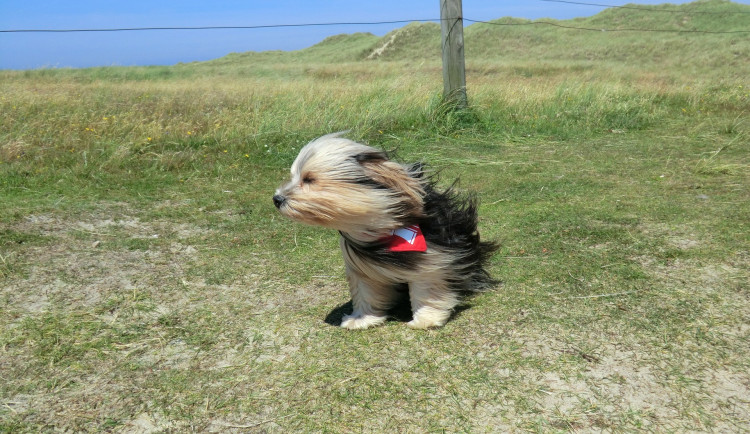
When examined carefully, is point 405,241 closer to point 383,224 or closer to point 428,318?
point 383,224

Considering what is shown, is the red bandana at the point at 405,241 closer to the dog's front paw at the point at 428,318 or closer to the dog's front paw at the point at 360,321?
the dog's front paw at the point at 428,318

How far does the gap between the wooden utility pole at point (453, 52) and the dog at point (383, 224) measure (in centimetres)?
561

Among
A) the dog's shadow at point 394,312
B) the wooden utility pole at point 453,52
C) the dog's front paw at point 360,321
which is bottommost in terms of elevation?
the dog's shadow at point 394,312

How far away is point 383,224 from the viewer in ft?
9.52

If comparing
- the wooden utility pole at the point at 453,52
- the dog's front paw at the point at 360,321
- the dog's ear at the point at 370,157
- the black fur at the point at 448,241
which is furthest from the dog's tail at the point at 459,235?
the wooden utility pole at the point at 453,52

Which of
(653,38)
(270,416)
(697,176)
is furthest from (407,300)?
(653,38)

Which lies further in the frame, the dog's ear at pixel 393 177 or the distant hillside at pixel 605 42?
the distant hillside at pixel 605 42

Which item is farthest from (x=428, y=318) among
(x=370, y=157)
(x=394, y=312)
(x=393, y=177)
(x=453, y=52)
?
(x=453, y=52)

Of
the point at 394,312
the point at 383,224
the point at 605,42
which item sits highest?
the point at 605,42

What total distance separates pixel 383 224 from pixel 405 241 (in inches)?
5.6

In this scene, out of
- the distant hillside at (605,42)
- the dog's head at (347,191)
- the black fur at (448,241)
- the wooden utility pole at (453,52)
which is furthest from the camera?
the distant hillside at (605,42)

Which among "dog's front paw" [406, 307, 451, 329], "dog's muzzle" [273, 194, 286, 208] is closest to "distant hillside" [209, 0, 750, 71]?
"dog's front paw" [406, 307, 451, 329]

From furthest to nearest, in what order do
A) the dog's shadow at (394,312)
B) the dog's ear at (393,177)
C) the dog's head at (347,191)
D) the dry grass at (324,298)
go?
the dog's shadow at (394,312), the dog's ear at (393,177), the dog's head at (347,191), the dry grass at (324,298)

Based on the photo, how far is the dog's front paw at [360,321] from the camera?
Result: 3.24m
